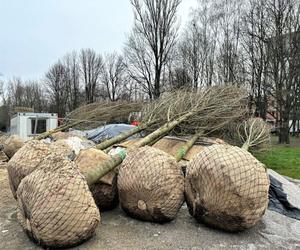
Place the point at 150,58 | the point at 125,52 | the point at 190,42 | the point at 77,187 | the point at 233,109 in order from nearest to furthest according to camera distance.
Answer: the point at 77,187, the point at 233,109, the point at 150,58, the point at 125,52, the point at 190,42

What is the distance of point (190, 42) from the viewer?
30.6m

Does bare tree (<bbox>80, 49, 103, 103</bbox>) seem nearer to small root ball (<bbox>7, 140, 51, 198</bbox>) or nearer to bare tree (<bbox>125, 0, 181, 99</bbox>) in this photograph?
bare tree (<bbox>125, 0, 181, 99</bbox>)

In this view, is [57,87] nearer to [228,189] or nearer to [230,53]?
[230,53]

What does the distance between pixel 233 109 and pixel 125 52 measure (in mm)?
21973

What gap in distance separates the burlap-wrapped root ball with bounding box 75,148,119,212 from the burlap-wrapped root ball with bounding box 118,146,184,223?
213 mm

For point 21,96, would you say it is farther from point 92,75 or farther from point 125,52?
point 125,52

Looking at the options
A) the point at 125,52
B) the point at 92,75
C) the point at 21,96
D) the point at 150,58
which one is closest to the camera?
the point at 150,58

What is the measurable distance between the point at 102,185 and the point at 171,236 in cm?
108

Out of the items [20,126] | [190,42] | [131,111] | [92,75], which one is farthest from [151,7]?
[92,75]

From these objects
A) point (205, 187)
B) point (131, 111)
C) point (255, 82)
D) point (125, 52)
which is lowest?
point (205, 187)

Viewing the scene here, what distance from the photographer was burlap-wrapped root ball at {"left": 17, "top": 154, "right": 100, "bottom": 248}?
3.44 meters

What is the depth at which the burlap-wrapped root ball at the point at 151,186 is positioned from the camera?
412cm

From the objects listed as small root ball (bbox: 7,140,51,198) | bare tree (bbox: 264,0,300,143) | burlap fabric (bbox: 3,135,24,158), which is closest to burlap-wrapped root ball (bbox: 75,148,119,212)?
small root ball (bbox: 7,140,51,198)

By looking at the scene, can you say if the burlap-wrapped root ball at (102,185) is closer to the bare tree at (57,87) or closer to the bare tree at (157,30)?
the bare tree at (157,30)
